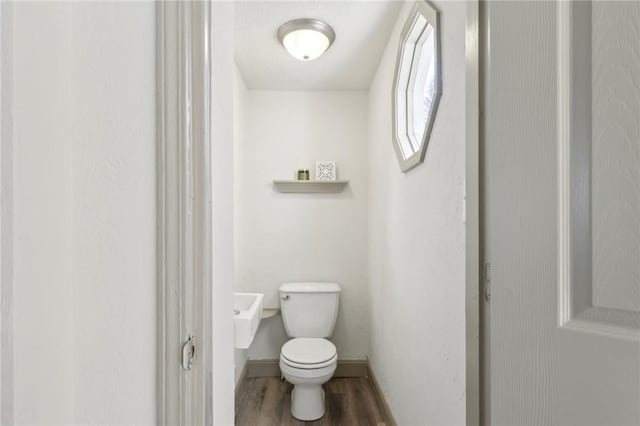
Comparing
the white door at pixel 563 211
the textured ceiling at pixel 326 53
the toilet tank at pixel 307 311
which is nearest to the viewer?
the white door at pixel 563 211

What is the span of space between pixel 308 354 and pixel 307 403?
28cm

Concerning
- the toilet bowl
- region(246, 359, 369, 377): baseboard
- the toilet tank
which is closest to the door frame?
the toilet bowl

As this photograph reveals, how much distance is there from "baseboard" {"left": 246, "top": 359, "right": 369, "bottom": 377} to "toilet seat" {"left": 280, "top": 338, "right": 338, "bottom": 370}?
0.50m

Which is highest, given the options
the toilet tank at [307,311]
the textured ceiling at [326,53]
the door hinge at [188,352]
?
the textured ceiling at [326,53]

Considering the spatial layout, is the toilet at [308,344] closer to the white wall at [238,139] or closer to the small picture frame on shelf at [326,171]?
the white wall at [238,139]

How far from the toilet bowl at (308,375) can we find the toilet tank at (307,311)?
12.5 inches

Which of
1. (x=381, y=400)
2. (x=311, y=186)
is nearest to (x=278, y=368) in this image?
(x=381, y=400)

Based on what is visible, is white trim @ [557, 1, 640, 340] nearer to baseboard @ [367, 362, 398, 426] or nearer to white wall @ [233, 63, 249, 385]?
baseboard @ [367, 362, 398, 426]

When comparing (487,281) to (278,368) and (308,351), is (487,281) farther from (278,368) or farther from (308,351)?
(278,368)

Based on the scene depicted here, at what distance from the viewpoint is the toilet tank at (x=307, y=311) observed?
7.93 ft

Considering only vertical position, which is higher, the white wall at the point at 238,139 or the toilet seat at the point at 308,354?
the white wall at the point at 238,139

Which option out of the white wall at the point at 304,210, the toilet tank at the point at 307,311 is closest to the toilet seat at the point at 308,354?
the toilet tank at the point at 307,311
